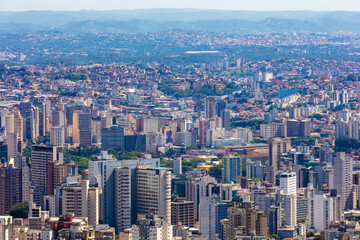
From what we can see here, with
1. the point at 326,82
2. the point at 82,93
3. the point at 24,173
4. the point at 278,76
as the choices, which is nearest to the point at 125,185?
the point at 24,173

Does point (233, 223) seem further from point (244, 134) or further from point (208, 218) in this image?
point (244, 134)

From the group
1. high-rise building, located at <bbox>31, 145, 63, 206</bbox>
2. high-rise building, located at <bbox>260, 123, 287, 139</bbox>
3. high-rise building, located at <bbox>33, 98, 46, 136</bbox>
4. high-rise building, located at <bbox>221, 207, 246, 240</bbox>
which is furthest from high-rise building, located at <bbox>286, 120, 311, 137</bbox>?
high-rise building, located at <bbox>221, 207, 246, 240</bbox>

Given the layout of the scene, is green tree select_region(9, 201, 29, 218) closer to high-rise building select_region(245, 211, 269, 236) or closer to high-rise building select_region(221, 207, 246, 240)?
high-rise building select_region(221, 207, 246, 240)

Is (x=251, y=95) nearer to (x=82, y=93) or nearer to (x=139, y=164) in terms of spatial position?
(x=82, y=93)

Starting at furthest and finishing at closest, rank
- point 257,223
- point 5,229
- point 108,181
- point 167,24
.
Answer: point 167,24, point 108,181, point 257,223, point 5,229

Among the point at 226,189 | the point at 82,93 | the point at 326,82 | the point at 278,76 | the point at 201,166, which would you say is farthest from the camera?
the point at 278,76

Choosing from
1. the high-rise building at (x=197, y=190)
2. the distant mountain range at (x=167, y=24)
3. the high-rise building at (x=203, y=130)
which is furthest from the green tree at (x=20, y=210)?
the distant mountain range at (x=167, y=24)

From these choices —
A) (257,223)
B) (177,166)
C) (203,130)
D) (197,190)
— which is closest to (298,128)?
(203,130)
